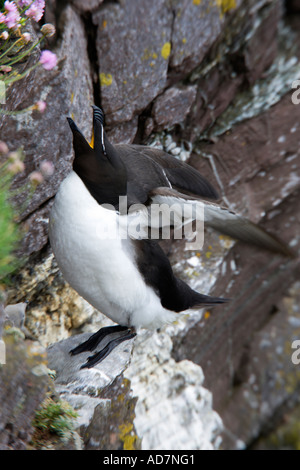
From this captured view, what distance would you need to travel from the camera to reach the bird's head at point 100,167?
1.64 metres

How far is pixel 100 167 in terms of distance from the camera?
1.67 metres

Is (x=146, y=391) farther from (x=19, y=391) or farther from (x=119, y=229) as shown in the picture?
(x=19, y=391)

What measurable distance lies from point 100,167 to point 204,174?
5.38 feet

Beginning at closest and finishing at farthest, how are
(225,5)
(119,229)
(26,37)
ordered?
(26,37) < (119,229) < (225,5)

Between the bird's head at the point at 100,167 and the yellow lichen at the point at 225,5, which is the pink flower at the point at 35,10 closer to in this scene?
the bird's head at the point at 100,167

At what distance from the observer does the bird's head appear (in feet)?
5.40

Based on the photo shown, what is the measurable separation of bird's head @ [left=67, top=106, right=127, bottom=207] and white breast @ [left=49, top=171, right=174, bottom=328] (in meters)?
0.03

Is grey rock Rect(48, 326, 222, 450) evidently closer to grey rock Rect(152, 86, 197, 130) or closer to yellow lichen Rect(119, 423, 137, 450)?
yellow lichen Rect(119, 423, 137, 450)
